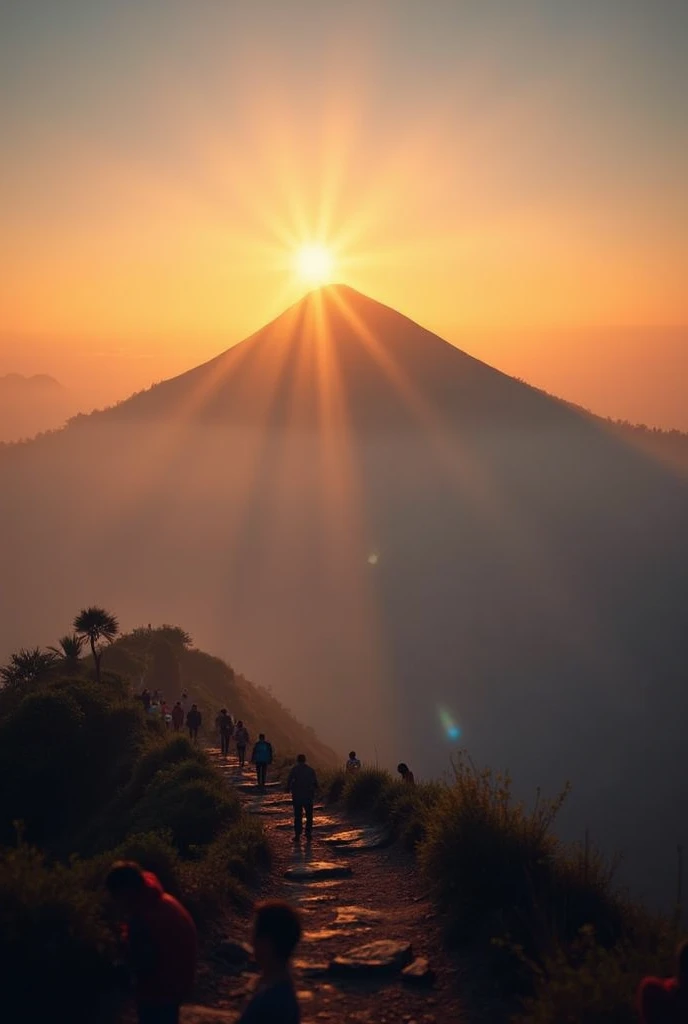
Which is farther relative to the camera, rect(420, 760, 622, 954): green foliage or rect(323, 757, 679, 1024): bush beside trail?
rect(420, 760, 622, 954): green foliage

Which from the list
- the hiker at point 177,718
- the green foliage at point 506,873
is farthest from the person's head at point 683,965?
the hiker at point 177,718

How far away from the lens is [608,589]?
13538 cm

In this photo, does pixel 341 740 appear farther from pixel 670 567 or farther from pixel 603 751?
pixel 670 567

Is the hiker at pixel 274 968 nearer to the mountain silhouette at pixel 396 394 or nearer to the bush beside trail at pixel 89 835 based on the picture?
the bush beside trail at pixel 89 835

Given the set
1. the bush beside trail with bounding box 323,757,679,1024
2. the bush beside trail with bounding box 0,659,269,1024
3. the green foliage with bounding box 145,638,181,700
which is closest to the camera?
the bush beside trail with bounding box 323,757,679,1024

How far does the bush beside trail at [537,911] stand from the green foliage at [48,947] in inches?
112

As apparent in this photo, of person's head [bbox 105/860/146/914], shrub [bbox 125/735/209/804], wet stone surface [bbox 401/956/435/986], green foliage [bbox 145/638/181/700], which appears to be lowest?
wet stone surface [bbox 401/956/435/986]

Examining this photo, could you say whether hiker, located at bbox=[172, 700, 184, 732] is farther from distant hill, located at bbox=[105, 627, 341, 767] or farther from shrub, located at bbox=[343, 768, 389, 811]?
shrub, located at bbox=[343, 768, 389, 811]

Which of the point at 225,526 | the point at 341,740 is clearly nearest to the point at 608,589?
the point at 341,740

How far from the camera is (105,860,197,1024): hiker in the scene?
15.2ft

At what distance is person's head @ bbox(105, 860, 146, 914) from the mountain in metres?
57.7

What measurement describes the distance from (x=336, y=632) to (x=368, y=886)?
121 metres

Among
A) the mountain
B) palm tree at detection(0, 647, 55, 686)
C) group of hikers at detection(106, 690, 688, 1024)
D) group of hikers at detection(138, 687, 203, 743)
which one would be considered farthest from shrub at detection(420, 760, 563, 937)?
the mountain

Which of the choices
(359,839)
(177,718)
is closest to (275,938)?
(359,839)
